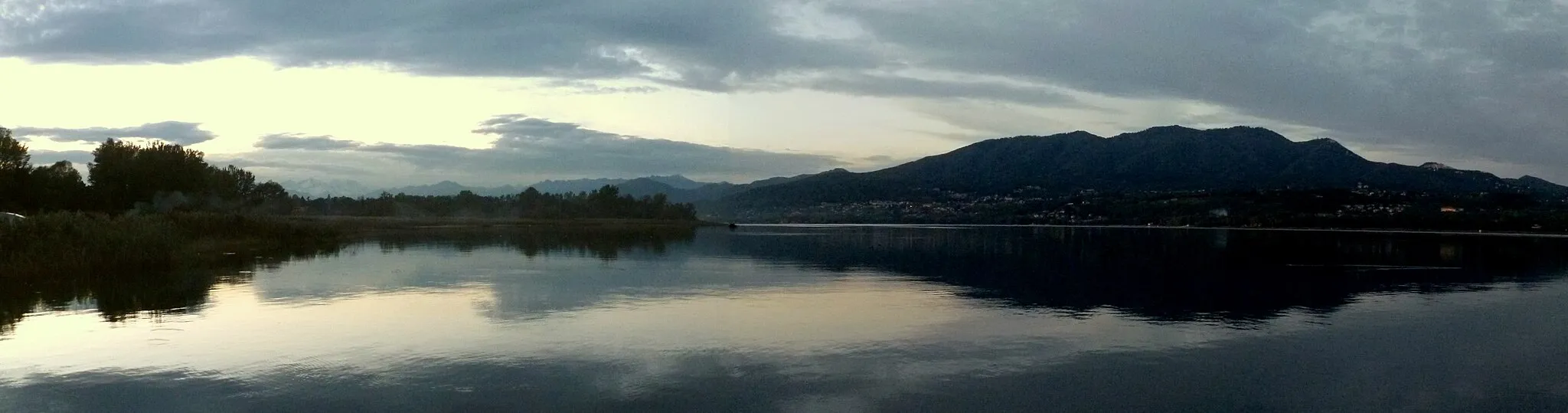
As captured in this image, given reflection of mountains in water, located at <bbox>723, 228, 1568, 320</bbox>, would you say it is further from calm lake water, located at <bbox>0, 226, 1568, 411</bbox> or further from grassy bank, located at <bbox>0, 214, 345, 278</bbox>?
grassy bank, located at <bbox>0, 214, 345, 278</bbox>

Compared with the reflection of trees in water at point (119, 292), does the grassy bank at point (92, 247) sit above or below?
above

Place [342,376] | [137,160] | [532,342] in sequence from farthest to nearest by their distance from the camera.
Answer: [137,160] < [532,342] < [342,376]

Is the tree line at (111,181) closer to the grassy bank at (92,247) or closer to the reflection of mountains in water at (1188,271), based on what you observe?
the grassy bank at (92,247)

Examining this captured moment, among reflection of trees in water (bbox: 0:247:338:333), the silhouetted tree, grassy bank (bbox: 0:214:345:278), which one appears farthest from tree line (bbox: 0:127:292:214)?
reflection of trees in water (bbox: 0:247:338:333)

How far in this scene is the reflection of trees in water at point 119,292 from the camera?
31172mm

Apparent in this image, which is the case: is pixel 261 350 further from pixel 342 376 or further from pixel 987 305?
pixel 987 305

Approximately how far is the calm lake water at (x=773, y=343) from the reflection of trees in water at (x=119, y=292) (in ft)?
0.75

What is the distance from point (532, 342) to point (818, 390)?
923 cm

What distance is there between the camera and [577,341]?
82.0 feet

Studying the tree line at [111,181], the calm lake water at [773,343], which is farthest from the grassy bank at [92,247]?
the tree line at [111,181]

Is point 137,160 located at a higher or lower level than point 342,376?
higher

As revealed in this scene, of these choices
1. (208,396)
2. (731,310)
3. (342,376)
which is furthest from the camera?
(731,310)

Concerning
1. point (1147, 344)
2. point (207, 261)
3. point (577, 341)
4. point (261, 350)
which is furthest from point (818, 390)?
point (207, 261)

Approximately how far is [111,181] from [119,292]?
2653 inches
